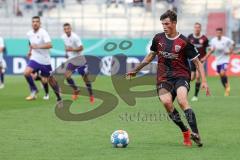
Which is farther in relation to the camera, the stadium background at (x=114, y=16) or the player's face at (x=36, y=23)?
the stadium background at (x=114, y=16)

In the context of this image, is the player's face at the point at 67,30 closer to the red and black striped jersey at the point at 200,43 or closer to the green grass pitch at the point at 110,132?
the green grass pitch at the point at 110,132

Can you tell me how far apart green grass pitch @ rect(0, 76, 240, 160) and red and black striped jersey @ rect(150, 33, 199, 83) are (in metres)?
1.14

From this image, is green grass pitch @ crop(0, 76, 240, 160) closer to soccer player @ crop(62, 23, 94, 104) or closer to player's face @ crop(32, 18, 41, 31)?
soccer player @ crop(62, 23, 94, 104)

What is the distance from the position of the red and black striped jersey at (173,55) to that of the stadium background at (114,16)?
24.3 meters

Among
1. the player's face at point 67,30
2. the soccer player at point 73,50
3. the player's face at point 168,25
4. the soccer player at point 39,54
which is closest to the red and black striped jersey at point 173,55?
the player's face at point 168,25

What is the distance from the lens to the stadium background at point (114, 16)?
1454 inches

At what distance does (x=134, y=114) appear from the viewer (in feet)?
54.1

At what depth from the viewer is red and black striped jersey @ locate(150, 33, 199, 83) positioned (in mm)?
11125

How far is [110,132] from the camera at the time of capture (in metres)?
12.8

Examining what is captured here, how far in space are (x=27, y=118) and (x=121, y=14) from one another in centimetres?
2281

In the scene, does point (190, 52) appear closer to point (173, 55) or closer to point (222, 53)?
point (173, 55)

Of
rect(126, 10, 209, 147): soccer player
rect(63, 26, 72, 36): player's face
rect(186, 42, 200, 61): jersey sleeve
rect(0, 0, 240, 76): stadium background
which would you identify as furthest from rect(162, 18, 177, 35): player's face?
rect(0, 0, 240, 76): stadium background

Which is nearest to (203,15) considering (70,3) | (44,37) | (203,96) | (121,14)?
(121,14)

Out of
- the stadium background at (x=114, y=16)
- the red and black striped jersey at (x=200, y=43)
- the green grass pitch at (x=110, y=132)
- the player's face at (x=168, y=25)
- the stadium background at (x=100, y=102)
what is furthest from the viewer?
the stadium background at (x=114, y=16)
